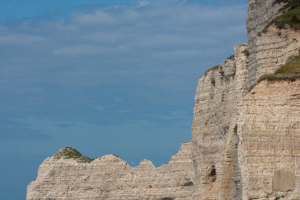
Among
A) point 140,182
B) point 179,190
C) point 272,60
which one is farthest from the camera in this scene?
point 140,182

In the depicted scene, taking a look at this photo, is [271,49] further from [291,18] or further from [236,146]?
[236,146]

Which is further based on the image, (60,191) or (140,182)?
(60,191)

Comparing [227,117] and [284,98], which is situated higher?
[227,117]

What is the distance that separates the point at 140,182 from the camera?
225ft

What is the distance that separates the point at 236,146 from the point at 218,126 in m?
6.96

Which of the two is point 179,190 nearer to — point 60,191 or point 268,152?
point 60,191

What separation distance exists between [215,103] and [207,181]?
4.70m

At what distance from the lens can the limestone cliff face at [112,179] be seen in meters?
64.9

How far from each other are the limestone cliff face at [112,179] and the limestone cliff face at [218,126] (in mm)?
13327

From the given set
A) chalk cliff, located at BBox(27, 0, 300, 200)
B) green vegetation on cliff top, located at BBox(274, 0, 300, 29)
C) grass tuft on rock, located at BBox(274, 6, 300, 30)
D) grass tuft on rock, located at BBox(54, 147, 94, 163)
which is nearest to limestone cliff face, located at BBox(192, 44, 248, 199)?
chalk cliff, located at BBox(27, 0, 300, 200)

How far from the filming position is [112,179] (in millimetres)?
71312

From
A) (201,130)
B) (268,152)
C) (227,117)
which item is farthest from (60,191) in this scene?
(268,152)

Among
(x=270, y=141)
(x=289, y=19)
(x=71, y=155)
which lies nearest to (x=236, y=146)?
(x=289, y=19)

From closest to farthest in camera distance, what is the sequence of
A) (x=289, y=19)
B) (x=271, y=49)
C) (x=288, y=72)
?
(x=288, y=72), (x=271, y=49), (x=289, y=19)
